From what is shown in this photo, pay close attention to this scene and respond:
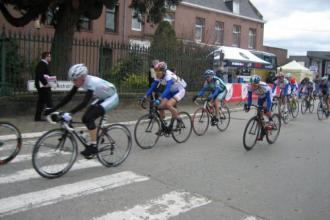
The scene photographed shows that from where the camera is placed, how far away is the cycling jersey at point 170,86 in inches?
402

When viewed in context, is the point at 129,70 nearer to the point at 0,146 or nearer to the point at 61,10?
the point at 61,10

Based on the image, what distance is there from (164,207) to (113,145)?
2312 mm

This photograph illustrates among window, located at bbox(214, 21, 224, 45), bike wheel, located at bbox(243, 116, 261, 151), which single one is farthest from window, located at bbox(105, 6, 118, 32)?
bike wheel, located at bbox(243, 116, 261, 151)

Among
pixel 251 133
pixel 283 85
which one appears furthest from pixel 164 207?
pixel 283 85

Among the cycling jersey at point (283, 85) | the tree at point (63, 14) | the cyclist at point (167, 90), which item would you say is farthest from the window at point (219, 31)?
the cyclist at point (167, 90)

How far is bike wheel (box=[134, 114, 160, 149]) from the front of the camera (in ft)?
32.2

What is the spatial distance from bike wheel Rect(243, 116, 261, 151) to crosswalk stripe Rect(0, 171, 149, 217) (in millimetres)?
3670

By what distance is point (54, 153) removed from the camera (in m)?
7.13

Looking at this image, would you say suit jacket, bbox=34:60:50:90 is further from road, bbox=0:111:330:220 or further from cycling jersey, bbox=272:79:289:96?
cycling jersey, bbox=272:79:289:96

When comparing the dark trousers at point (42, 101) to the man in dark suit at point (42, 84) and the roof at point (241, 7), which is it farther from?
the roof at point (241, 7)

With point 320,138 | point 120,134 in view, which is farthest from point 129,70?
point 120,134

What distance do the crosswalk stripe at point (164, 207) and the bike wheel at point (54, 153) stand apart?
1.80m

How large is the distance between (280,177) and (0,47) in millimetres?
9248

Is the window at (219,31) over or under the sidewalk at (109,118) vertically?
over
